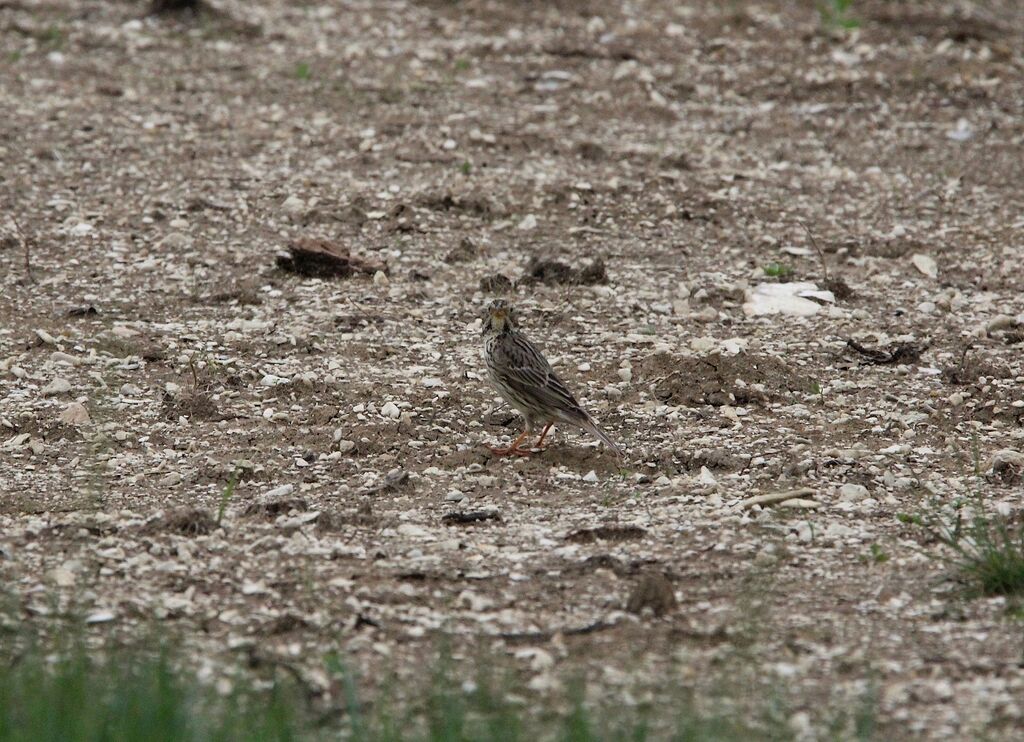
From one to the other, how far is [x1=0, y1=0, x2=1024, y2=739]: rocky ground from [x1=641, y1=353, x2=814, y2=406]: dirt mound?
34 millimetres

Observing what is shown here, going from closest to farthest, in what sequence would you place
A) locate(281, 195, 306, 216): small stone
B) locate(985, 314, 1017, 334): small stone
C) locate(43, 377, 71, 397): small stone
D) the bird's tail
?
the bird's tail → locate(43, 377, 71, 397): small stone → locate(985, 314, 1017, 334): small stone → locate(281, 195, 306, 216): small stone

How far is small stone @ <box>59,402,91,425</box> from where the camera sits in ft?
25.3

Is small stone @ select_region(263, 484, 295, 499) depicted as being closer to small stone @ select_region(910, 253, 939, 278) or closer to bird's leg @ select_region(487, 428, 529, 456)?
bird's leg @ select_region(487, 428, 529, 456)

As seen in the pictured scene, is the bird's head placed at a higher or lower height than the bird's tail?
higher

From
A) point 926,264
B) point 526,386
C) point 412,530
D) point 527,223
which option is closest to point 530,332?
point 527,223

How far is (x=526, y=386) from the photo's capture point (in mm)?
7418

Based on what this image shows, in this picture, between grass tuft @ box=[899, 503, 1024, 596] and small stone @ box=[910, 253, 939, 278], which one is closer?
grass tuft @ box=[899, 503, 1024, 596]

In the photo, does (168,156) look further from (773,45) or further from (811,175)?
(773,45)

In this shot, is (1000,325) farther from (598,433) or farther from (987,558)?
(987,558)

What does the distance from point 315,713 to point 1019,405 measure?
461 centimetres

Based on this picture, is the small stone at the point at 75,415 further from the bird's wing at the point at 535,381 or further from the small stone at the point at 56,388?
the bird's wing at the point at 535,381

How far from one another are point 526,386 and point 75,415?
2.33m

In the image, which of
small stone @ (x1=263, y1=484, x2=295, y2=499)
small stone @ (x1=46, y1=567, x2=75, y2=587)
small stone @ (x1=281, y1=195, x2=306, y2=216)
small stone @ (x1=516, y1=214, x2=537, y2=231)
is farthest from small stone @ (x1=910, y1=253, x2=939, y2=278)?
small stone @ (x1=46, y1=567, x2=75, y2=587)

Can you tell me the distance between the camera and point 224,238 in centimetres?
1029
